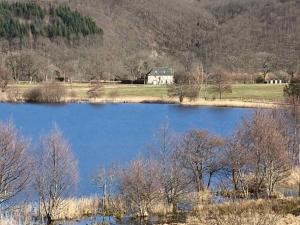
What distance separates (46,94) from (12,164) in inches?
2767

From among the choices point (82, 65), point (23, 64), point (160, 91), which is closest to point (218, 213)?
point (160, 91)

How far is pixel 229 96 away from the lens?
9488 centimetres

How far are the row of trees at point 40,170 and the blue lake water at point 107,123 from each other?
4.82 metres

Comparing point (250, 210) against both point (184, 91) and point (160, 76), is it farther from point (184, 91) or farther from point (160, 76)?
point (160, 76)

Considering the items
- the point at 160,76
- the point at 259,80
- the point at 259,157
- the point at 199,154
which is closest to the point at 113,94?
the point at 160,76

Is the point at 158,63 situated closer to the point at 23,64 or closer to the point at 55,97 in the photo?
the point at 23,64

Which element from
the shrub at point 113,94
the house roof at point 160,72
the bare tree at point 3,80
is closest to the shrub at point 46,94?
the shrub at point 113,94

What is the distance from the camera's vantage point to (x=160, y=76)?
138750 millimetres

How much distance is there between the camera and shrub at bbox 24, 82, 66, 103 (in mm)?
91250

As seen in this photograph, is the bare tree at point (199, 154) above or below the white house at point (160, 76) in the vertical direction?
below

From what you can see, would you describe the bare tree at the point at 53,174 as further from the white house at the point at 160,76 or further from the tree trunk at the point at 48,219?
the white house at the point at 160,76

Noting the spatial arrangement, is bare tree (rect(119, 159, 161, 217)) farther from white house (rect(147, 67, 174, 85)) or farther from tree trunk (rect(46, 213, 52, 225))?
white house (rect(147, 67, 174, 85))

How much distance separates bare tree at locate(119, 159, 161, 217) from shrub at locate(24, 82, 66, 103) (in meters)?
67.9

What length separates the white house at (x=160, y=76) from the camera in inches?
5408
